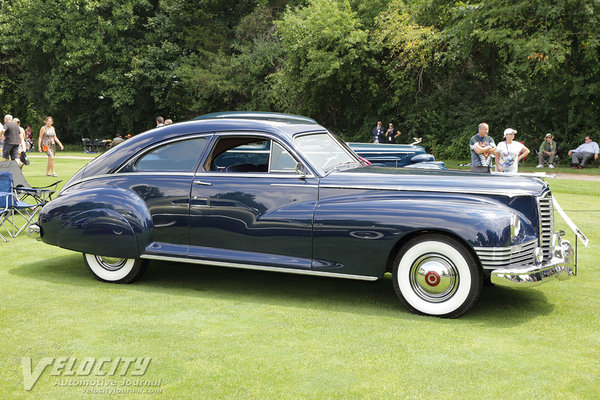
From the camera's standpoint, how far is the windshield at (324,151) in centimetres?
618

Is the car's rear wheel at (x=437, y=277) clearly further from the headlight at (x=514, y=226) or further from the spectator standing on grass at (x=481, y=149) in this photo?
the spectator standing on grass at (x=481, y=149)

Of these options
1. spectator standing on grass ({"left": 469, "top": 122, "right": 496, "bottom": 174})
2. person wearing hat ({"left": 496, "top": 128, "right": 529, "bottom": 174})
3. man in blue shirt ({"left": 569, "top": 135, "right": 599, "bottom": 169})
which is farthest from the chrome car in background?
man in blue shirt ({"left": 569, "top": 135, "right": 599, "bottom": 169})

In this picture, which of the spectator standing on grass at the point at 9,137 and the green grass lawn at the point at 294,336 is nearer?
the green grass lawn at the point at 294,336

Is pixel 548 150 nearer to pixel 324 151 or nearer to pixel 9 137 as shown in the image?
pixel 9 137

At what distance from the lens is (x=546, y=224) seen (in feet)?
18.7

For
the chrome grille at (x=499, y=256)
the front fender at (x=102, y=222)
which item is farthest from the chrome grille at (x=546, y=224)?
the front fender at (x=102, y=222)

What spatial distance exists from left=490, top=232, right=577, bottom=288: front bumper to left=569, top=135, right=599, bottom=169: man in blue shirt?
20.5 m

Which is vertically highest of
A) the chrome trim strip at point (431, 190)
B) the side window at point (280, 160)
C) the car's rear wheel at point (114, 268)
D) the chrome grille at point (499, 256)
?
the side window at point (280, 160)

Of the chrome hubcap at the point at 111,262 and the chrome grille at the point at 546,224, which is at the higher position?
the chrome grille at the point at 546,224

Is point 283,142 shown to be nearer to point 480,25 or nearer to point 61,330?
point 61,330

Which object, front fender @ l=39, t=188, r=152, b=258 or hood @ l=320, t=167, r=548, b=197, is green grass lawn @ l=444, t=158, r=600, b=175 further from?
front fender @ l=39, t=188, r=152, b=258

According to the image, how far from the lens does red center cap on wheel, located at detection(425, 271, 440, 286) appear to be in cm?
545

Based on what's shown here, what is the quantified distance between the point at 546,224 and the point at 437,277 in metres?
1.16

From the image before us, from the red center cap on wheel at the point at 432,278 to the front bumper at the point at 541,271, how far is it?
459 millimetres
